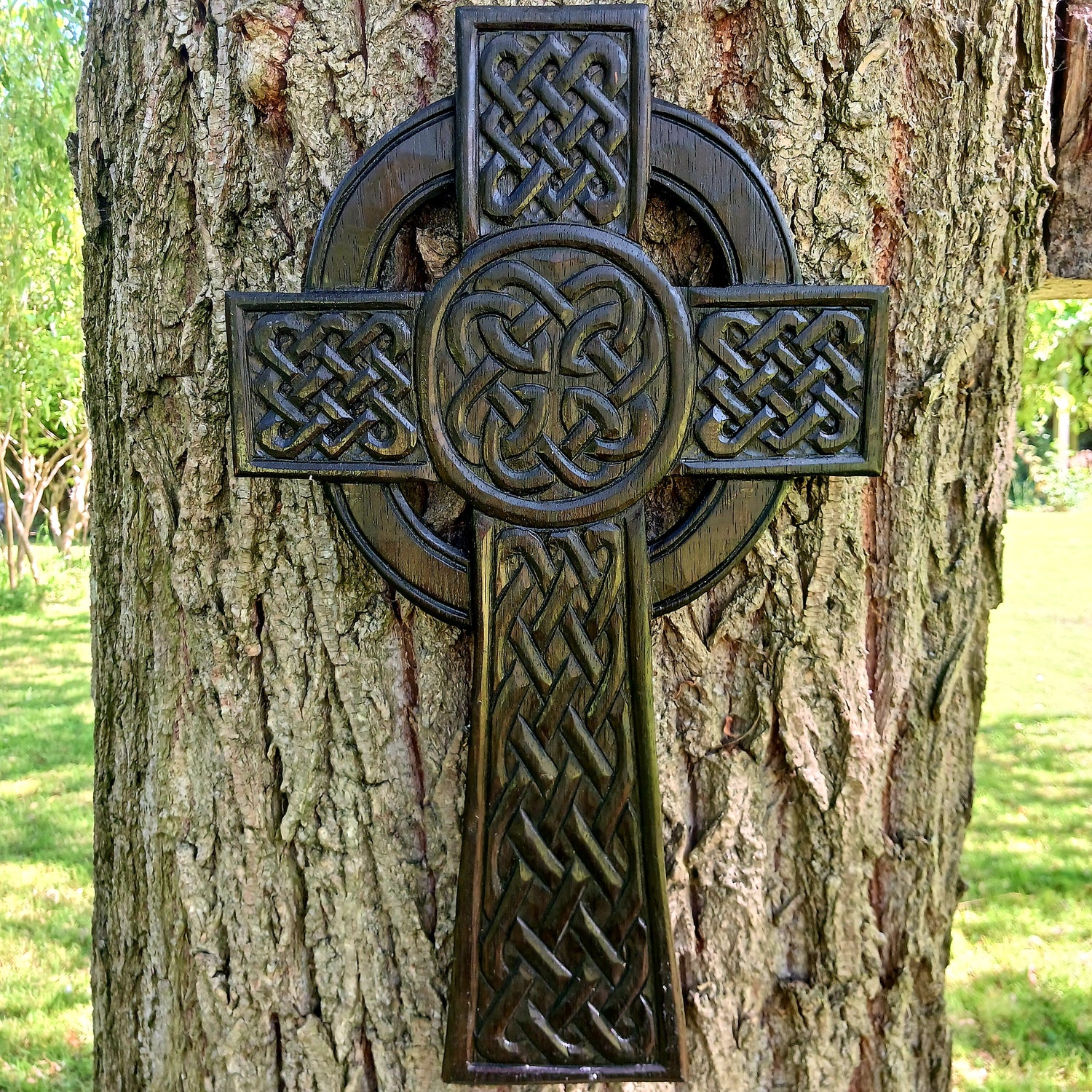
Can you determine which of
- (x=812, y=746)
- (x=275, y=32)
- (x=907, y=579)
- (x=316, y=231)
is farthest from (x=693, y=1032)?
(x=275, y=32)

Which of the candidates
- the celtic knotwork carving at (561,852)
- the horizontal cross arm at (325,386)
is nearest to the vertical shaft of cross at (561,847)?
the celtic knotwork carving at (561,852)

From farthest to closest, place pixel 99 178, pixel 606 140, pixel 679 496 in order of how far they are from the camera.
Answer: pixel 99 178, pixel 679 496, pixel 606 140

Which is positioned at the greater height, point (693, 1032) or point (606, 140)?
point (606, 140)

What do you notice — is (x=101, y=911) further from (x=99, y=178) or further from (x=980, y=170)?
(x=980, y=170)

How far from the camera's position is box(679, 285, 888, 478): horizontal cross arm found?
0.97m

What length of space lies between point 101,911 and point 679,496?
0.92m

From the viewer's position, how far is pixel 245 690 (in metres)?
1.09

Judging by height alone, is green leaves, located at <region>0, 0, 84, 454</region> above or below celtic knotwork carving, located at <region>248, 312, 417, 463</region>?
above

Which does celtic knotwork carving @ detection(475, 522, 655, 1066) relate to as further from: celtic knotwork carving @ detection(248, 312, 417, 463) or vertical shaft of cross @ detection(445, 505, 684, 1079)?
celtic knotwork carving @ detection(248, 312, 417, 463)

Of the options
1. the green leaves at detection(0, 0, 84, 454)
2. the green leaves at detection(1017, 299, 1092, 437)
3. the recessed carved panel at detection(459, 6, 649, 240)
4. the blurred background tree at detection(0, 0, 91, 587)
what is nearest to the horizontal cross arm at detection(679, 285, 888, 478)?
the recessed carved panel at detection(459, 6, 649, 240)

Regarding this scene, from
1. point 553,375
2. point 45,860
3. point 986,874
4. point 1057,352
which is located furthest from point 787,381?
point 45,860

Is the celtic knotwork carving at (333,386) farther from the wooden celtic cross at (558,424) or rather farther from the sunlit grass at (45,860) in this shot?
the sunlit grass at (45,860)

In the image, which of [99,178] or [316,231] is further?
[99,178]

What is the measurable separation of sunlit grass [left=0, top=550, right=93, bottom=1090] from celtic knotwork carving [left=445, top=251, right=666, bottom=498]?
2438 millimetres
